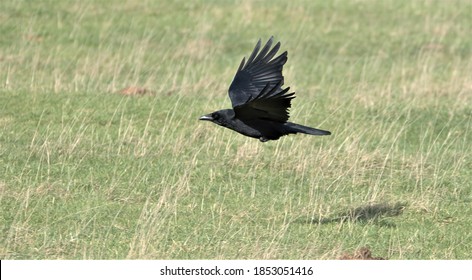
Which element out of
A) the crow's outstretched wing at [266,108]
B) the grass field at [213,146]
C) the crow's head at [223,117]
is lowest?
the grass field at [213,146]

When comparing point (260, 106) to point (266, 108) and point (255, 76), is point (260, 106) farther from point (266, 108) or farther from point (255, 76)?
point (255, 76)

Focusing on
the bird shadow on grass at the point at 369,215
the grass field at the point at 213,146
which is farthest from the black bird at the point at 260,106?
the bird shadow on grass at the point at 369,215

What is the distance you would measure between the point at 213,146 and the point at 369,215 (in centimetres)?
250

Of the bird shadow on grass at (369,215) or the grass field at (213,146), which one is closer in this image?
the grass field at (213,146)

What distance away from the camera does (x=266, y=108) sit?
27.3ft

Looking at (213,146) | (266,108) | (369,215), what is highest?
(266,108)

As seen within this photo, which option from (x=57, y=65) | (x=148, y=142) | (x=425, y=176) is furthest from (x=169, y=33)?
(x=425, y=176)

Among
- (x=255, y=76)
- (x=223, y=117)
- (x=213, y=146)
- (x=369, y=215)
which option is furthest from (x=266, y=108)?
(x=213, y=146)

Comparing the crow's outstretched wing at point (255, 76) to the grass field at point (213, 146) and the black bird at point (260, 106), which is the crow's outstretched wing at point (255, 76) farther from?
the grass field at point (213, 146)

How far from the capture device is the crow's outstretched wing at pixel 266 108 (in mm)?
8102

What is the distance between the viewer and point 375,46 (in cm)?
1872

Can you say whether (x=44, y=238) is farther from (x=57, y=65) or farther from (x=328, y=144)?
(x=57, y=65)

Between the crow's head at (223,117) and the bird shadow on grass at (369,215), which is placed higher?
the crow's head at (223,117)

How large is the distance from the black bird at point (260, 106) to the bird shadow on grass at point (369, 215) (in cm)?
93
